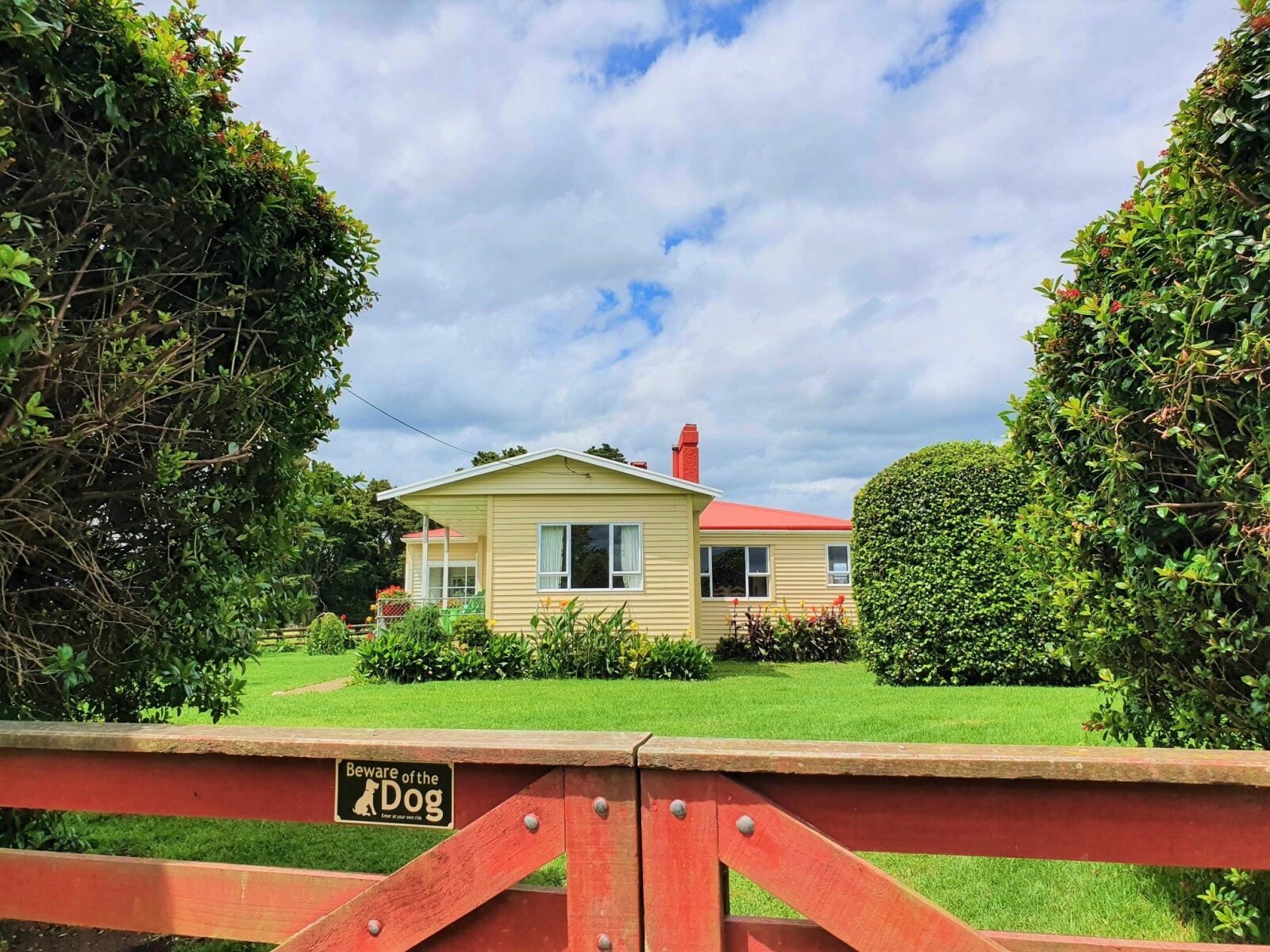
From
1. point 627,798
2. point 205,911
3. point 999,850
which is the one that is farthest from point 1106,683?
point 205,911

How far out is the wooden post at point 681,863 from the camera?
4.74ft

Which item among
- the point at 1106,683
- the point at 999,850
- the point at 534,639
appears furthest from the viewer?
the point at 534,639

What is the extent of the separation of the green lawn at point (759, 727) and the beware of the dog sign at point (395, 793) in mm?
2559

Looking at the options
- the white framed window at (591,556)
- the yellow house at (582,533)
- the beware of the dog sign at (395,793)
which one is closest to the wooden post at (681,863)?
the beware of the dog sign at (395,793)

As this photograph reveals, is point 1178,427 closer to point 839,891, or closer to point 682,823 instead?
point 839,891

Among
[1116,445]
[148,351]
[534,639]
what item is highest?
[148,351]

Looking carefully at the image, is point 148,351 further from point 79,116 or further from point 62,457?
point 79,116

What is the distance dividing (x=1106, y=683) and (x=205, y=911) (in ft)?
11.8

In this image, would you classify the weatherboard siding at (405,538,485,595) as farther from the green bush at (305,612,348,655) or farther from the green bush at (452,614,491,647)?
the green bush at (452,614,491,647)

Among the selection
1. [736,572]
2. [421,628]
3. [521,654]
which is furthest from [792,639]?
[421,628]

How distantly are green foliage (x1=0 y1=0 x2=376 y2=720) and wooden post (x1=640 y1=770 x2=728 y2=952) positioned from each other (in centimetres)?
223

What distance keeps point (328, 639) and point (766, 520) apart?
15.5 meters

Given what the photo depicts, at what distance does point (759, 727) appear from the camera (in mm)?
7621

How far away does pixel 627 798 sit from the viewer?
4.85ft
